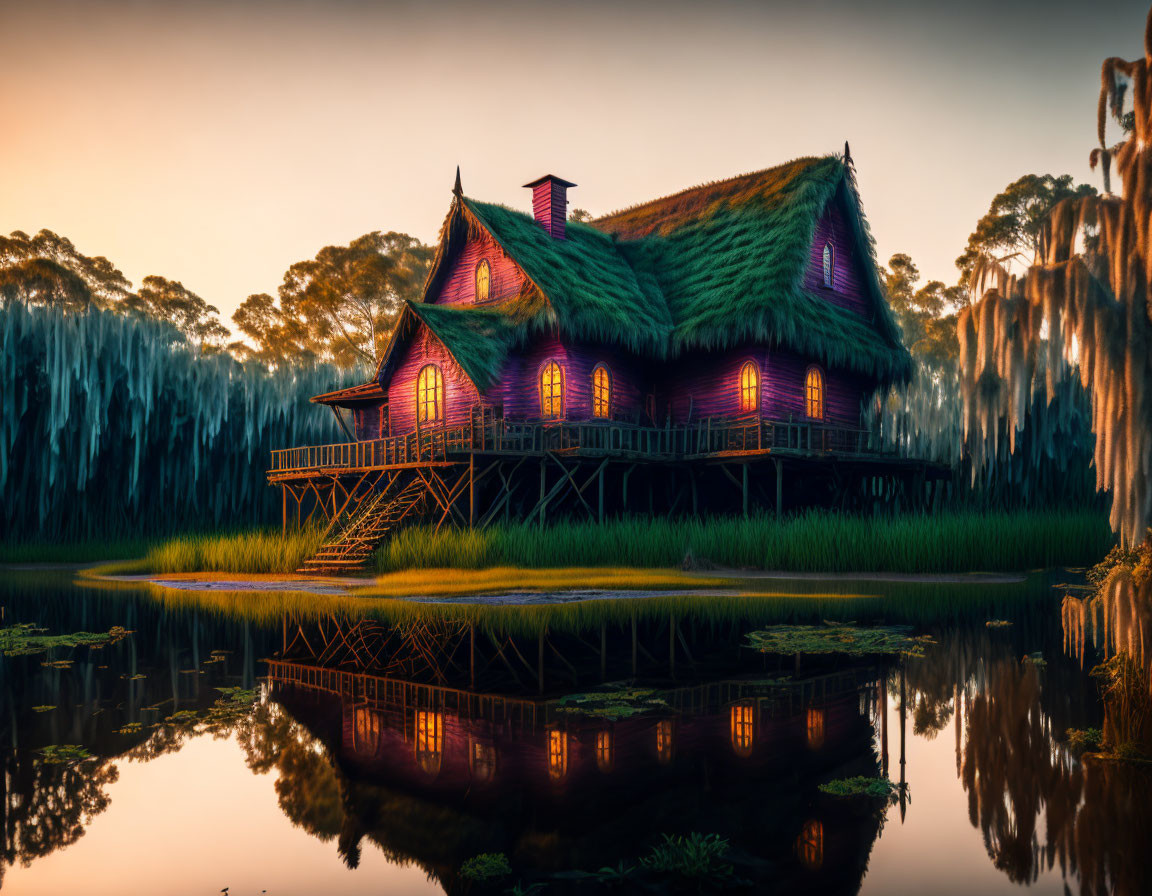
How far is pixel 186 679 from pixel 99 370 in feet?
82.7

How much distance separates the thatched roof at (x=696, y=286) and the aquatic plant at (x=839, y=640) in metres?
16.1

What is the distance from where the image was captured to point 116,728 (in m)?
8.86

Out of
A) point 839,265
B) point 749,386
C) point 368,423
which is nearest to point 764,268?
point 749,386

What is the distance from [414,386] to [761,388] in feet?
37.7

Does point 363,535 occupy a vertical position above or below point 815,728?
above

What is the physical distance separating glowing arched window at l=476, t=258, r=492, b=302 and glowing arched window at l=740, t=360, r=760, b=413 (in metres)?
9.24

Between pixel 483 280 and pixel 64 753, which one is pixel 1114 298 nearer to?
pixel 64 753

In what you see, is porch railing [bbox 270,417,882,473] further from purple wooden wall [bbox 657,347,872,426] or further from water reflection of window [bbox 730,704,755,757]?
water reflection of window [bbox 730,704,755,757]

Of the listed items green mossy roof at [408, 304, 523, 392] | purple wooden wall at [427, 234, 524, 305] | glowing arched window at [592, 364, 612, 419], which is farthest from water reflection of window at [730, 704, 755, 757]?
purple wooden wall at [427, 234, 524, 305]

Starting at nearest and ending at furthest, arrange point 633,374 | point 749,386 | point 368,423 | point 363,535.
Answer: point 363,535, point 749,386, point 633,374, point 368,423

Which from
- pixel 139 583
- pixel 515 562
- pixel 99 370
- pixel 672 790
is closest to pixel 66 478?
pixel 99 370

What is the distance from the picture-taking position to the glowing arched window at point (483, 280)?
33.2m

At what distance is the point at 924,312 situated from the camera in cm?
5725

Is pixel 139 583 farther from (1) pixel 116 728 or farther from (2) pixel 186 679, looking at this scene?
(1) pixel 116 728
